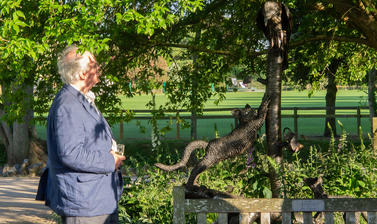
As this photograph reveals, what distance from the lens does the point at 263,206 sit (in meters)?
3.51

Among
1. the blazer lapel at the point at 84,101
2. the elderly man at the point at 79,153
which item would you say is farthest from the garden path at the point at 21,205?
the blazer lapel at the point at 84,101

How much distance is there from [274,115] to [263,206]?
5.15 feet

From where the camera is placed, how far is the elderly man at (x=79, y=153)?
284 cm

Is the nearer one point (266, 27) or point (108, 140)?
point (108, 140)

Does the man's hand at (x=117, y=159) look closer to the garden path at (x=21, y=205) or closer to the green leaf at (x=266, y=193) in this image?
the green leaf at (x=266, y=193)

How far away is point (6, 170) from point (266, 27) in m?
12.5

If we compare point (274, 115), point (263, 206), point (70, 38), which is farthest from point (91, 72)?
point (70, 38)

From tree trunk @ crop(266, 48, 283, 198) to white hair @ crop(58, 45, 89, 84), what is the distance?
2.38 m

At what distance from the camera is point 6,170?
15.3m

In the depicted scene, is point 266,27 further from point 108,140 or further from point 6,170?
point 6,170

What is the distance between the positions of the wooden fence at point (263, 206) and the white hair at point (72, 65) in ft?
3.54

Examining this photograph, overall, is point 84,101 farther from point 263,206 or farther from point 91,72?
point 263,206

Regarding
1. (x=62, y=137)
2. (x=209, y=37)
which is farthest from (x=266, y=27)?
(x=209, y=37)

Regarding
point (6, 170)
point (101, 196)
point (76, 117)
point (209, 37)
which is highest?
point (209, 37)
